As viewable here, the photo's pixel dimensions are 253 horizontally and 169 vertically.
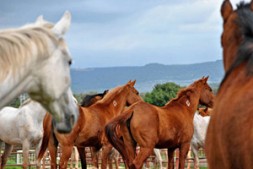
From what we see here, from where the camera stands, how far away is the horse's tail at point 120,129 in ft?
44.3

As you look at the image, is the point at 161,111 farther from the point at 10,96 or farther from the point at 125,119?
the point at 10,96

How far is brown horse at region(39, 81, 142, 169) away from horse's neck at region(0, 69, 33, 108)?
9394 mm

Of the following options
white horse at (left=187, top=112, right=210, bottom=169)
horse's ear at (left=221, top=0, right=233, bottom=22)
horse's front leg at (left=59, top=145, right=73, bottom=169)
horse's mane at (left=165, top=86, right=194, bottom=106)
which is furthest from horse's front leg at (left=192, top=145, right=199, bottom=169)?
horse's ear at (left=221, top=0, right=233, bottom=22)

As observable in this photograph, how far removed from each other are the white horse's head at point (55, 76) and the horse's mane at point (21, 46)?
0.07 m

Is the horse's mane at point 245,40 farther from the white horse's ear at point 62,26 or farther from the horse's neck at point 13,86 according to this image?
the horse's neck at point 13,86

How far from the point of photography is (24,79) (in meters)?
5.00

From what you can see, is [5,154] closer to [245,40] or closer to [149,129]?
[149,129]

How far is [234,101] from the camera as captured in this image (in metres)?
4.91

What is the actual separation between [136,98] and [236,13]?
12.1 m

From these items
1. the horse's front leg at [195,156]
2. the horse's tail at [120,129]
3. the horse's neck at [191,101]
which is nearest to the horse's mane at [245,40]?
the horse's tail at [120,129]

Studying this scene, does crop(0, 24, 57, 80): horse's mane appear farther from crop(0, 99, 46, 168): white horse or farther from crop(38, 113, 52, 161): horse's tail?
crop(0, 99, 46, 168): white horse

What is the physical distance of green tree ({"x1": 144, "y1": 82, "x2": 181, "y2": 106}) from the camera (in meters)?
70.4

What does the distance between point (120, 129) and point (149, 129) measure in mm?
644

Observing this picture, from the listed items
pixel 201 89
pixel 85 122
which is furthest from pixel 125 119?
pixel 201 89
